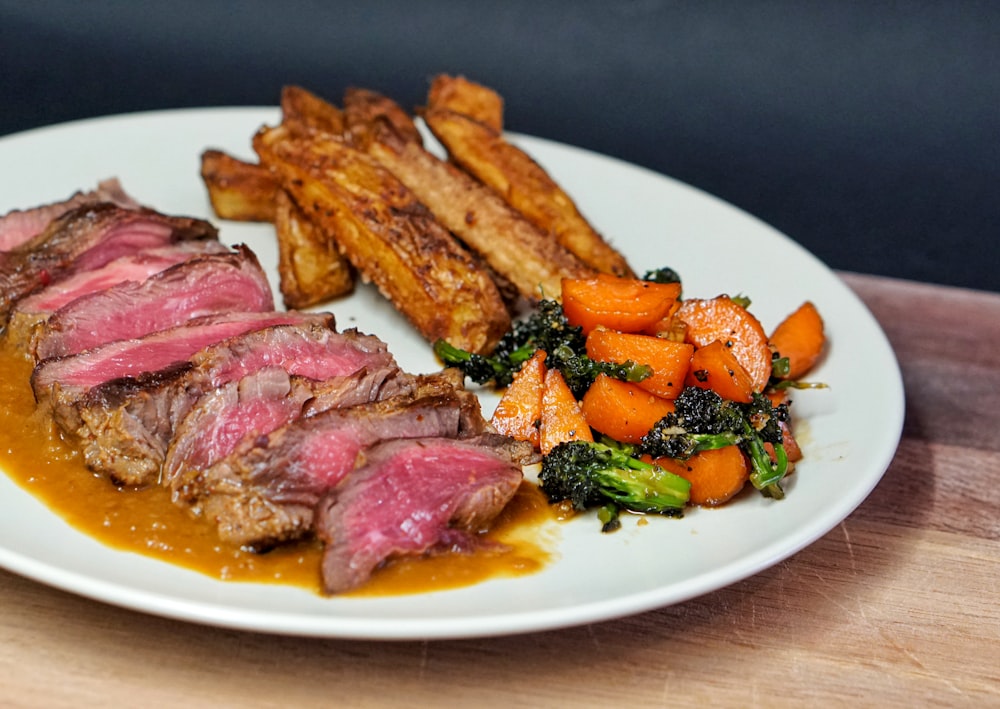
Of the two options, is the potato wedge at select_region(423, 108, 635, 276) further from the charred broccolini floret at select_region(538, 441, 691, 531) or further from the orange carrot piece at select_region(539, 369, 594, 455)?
the charred broccolini floret at select_region(538, 441, 691, 531)

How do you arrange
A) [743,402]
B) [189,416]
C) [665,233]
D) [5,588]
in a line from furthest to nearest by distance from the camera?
[665,233]
[743,402]
[189,416]
[5,588]

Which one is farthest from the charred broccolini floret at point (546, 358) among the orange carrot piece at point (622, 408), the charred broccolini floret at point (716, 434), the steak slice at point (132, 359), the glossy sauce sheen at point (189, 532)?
the steak slice at point (132, 359)

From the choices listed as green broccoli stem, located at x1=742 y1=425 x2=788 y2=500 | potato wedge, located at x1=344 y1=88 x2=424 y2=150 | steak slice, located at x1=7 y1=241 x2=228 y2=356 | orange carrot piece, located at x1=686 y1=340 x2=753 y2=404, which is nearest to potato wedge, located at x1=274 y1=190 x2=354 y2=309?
steak slice, located at x1=7 y1=241 x2=228 y2=356

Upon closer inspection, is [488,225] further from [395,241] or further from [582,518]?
[582,518]

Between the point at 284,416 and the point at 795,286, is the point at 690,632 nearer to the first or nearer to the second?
the point at 284,416

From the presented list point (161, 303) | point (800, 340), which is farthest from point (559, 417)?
point (161, 303)

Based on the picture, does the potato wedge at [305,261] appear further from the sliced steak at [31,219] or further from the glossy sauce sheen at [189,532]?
the glossy sauce sheen at [189,532]

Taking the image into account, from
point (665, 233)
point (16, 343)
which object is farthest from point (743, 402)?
point (16, 343)
